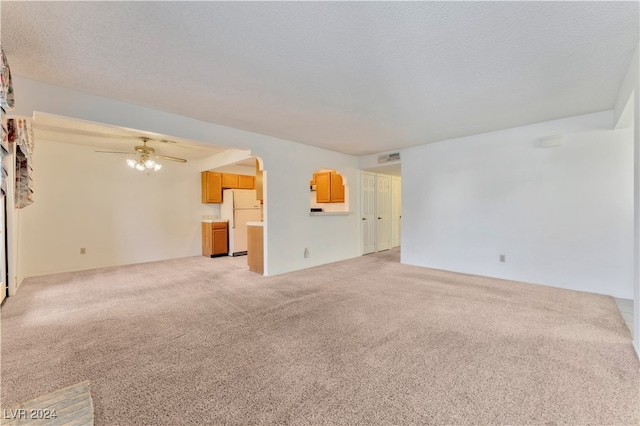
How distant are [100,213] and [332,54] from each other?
18.3ft

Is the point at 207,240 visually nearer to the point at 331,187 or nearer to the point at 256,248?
the point at 256,248

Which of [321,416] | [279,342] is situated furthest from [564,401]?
[279,342]

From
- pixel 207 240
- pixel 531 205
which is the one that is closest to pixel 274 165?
pixel 207 240

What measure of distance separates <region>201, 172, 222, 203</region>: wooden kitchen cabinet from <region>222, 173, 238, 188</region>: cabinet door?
0.33 ft

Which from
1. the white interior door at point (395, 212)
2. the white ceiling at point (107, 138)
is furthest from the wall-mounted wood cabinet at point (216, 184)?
the white interior door at point (395, 212)

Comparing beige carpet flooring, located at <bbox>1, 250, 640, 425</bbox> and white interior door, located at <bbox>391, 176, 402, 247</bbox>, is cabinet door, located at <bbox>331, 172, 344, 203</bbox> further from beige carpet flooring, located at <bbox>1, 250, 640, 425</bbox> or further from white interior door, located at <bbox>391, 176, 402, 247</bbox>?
beige carpet flooring, located at <bbox>1, 250, 640, 425</bbox>

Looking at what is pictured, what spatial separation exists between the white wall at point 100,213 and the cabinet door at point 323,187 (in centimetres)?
311

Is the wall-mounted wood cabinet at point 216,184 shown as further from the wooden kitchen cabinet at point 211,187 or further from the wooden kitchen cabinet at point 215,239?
the wooden kitchen cabinet at point 215,239

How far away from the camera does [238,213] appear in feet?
21.0

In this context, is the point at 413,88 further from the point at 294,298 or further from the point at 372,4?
the point at 294,298

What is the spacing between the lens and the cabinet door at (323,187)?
20.2 ft

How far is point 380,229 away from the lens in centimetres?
675

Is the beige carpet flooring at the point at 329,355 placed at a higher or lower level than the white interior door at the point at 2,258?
lower

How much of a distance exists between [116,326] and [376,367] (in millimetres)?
2425
